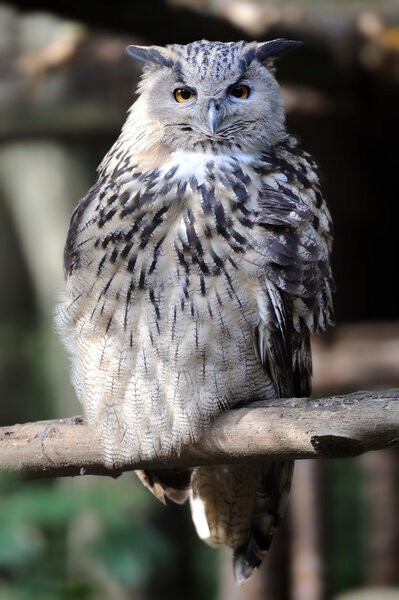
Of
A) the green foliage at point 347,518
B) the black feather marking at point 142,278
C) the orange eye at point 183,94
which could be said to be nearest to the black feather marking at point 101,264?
the black feather marking at point 142,278

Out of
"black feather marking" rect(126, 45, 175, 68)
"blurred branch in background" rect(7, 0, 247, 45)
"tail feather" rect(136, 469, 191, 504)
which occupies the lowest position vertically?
"tail feather" rect(136, 469, 191, 504)

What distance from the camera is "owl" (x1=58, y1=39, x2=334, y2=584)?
2.46m

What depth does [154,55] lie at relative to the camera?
267 centimetres

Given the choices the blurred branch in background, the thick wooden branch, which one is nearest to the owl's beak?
the thick wooden branch

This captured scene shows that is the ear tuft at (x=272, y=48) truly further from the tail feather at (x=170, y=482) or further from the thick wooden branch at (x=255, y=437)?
the tail feather at (x=170, y=482)

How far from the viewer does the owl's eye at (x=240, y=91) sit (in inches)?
104

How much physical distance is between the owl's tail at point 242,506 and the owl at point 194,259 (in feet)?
1.11

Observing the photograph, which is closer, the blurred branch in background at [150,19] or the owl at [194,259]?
the owl at [194,259]

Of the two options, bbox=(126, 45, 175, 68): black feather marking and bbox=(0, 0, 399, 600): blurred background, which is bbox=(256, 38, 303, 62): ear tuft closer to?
bbox=(126, 45, 175, 68): black feather marking

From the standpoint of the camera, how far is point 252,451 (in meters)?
2.32

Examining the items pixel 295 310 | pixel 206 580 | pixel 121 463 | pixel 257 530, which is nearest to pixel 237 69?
pixel 295 310

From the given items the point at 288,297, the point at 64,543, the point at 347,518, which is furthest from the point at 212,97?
the point at 347,518

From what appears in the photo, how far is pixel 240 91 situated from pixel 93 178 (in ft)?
8.92

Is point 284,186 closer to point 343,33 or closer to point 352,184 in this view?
point 343,33
